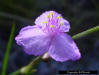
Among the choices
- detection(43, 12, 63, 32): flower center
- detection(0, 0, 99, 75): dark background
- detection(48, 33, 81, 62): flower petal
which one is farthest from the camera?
detection(0, 0, 99, 75): dark background

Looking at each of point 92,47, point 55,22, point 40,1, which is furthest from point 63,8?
point 55,22

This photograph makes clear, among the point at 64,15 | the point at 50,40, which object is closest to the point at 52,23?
the point at 50,40

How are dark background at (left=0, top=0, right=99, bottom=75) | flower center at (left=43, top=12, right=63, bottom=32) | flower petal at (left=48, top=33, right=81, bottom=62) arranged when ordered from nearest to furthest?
flower petal at (left=48, top=33, right=81, bottom=62) → flower center at (left=43, top=12, right=63, bottom=32) → dark background at (left=0, top=0, right=99, bottom=75)

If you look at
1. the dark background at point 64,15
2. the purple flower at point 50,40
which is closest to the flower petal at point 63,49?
the purple flower at point 50,40

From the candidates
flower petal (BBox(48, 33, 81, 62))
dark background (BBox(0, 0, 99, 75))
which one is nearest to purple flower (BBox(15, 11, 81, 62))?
flower petal (BBox(48, 33, 81, 62))

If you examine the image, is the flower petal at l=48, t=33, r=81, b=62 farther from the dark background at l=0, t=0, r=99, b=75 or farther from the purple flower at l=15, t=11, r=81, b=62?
the dark background at l=0, t=0, r=99, b=75

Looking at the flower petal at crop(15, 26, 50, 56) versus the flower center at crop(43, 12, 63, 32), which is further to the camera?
the flower center at crop(43, 12, 63, 32)

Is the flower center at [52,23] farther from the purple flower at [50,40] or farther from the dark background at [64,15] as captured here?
the dark background at [64,15]

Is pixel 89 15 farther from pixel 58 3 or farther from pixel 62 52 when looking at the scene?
pixel 62 52
